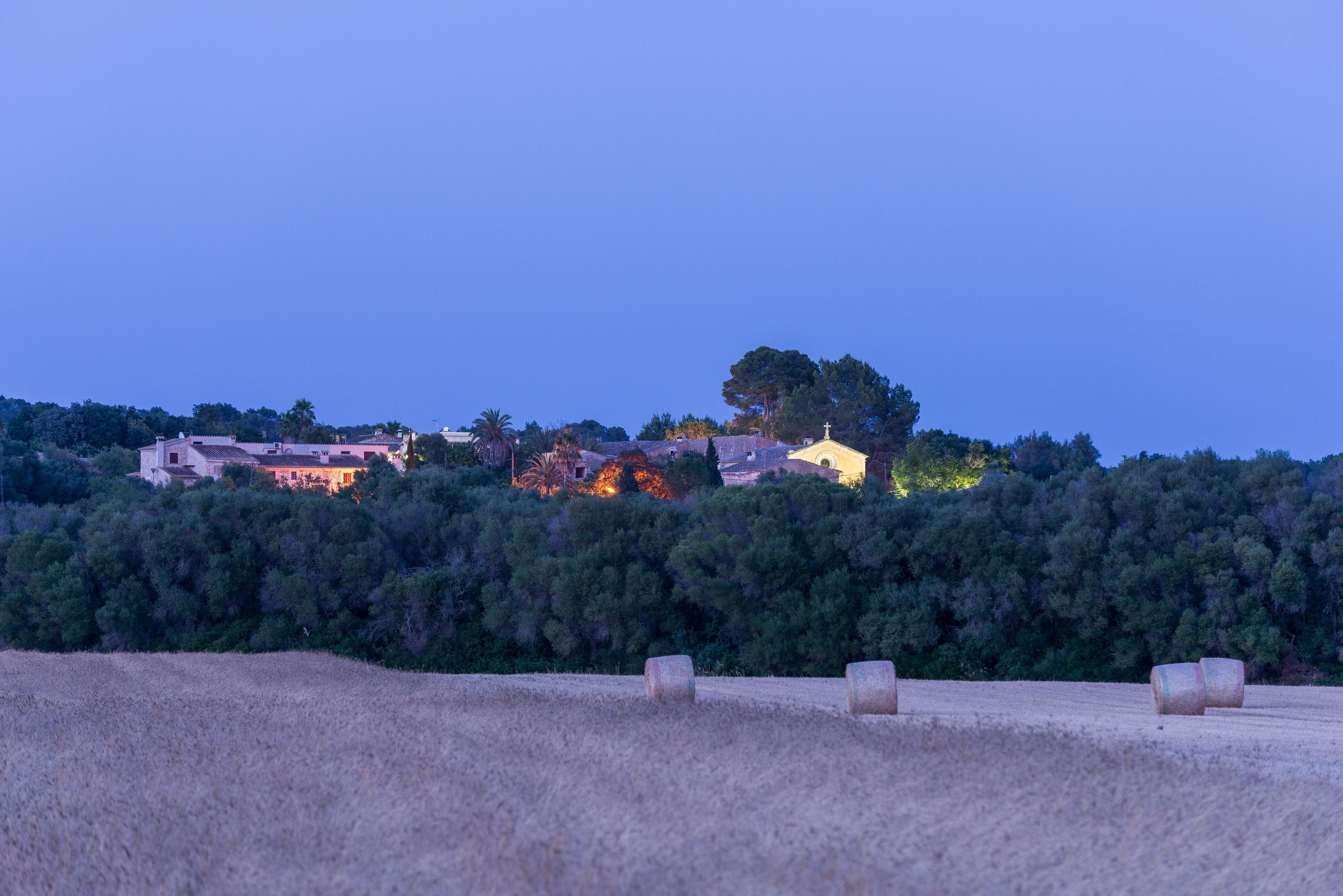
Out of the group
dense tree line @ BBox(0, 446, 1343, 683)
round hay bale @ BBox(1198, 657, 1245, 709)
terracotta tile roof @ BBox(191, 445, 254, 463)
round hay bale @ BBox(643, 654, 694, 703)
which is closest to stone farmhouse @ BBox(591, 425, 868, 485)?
terracotta tile roof @ BBox(191, 445, 254, 463)

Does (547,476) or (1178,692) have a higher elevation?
(547,476)

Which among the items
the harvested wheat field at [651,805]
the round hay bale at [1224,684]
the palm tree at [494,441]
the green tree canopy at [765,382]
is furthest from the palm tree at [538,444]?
the harvested wheat field at [651,805]

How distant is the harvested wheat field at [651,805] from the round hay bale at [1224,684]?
4.90m

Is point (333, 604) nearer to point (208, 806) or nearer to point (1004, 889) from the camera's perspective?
point (208, 806)

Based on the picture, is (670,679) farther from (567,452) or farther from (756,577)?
(567,452)

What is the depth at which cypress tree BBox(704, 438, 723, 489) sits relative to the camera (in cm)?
6259

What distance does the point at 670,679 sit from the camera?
48.3 feet

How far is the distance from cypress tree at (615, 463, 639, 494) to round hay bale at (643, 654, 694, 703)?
155 feet

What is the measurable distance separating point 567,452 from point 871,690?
57.5m

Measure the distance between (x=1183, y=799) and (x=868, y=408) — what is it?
79.7 metres

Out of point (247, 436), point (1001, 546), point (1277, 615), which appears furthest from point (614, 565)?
point (247, 436)

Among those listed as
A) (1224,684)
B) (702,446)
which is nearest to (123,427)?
(702,446)

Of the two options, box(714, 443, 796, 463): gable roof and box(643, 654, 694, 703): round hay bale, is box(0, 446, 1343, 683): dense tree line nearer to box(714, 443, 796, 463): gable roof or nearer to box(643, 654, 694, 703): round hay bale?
box(643, 654, 694, 703): round hay bale

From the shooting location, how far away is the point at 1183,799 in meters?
7.19
